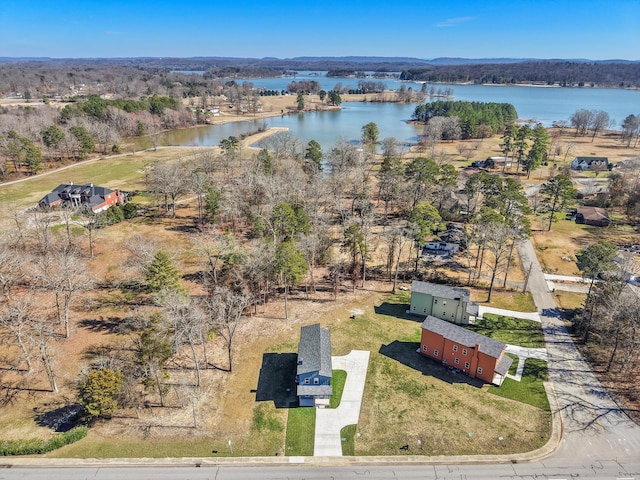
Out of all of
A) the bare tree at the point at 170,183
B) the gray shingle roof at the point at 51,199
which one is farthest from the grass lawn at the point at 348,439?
the gray shingle roof at the point at 51,199

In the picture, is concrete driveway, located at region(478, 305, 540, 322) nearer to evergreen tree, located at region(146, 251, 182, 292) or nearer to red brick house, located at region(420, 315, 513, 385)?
red brick house, located at region(420, 315, 513, 385)

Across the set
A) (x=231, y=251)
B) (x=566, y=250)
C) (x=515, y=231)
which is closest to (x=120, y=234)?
(x=231, y=251)

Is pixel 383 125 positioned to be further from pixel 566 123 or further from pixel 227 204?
pixel 227 204

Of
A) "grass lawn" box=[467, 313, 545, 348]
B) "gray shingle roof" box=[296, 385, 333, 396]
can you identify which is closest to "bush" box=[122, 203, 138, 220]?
"gray shingle roof" box=[296, 385, 333, 396]

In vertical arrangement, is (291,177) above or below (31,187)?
above

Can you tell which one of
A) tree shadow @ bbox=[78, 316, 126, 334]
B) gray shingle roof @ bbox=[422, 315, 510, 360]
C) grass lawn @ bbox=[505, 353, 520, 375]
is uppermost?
gray shingle roof @ bbox=[422, 315, 510, 360]

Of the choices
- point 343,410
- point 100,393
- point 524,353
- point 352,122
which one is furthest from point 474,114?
point 100,393

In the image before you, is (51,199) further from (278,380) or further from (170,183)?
(278,380)
